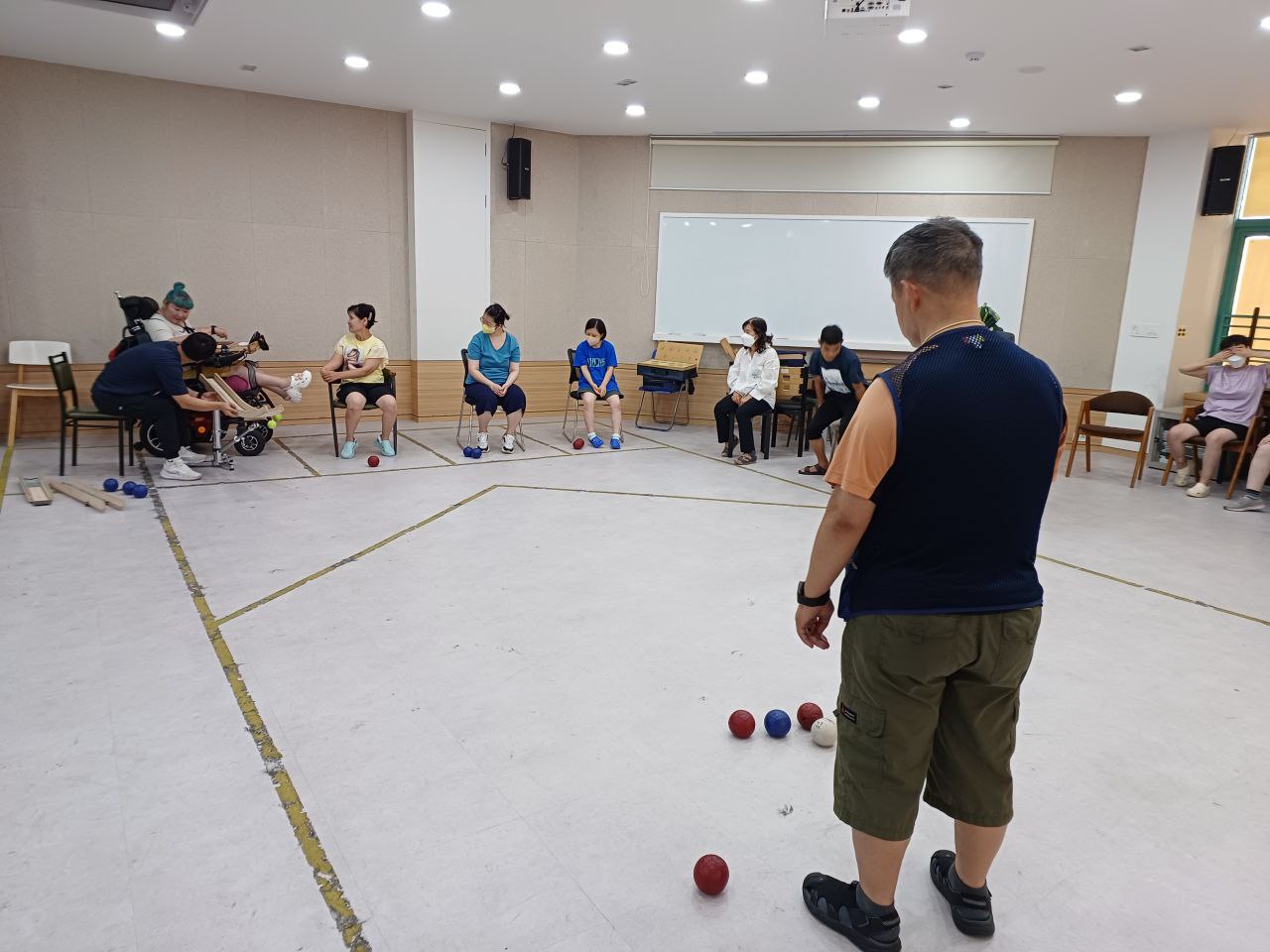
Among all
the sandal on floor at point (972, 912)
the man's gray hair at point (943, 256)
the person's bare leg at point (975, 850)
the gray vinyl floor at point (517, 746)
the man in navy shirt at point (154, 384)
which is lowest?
the gray vinyl floor at point (517, 746)

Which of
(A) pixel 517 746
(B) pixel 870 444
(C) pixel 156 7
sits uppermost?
(C) pixel 156 7

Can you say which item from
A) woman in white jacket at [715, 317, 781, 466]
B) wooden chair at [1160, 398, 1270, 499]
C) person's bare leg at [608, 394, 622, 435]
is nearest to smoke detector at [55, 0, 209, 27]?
person's bare leg at [608, 394, 622, 435]

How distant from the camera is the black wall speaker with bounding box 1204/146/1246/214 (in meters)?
7.55

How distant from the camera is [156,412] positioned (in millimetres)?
5641

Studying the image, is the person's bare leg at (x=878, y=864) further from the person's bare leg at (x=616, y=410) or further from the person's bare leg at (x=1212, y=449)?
the person's bare leg at (x=1212, y=449)

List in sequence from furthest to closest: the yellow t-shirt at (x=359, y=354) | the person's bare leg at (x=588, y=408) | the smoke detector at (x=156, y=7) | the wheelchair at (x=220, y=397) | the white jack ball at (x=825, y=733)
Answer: the person's bare leg at (x=588, y=408)
the yellow t-shirt at (x=359, y=354)
the wheelchair at (x=220, y=397)
the smoke detector at (x=156, y=7)
the white jack ball at (x=825, y=733)

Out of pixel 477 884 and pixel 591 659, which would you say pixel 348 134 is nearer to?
pixel 591 659

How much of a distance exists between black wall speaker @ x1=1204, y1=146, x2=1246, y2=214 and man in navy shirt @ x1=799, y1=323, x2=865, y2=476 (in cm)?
407

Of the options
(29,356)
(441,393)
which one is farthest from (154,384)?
(441,393)

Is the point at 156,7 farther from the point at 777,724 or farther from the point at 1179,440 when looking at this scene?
the point at 1179,440

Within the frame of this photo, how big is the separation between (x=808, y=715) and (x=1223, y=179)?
7.93 metres

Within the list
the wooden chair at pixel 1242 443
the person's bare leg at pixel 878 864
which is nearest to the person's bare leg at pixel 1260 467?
the wooden chair at pixel 1242 443

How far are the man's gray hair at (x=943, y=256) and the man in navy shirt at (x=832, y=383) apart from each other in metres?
5.19

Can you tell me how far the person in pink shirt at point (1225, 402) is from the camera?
6602 mm
